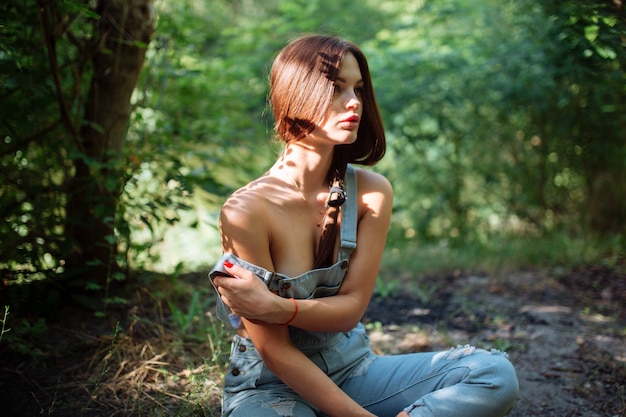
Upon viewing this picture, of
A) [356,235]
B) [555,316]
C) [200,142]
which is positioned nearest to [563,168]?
[555,316]

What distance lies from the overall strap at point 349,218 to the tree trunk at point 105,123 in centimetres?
135

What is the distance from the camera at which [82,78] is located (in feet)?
10.1

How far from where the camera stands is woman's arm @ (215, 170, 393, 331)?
1.68 metres

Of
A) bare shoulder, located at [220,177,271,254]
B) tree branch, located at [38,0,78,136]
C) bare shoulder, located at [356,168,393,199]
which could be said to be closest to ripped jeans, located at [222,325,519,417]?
bare shoulder, located at [220,177,271,254]

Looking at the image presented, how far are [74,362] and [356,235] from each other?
148cm

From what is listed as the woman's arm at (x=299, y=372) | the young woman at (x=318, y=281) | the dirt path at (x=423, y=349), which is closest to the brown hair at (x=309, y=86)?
the young woman at (x=318, y=281)

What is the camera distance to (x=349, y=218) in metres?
2.03

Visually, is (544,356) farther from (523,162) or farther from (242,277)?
(523,162)

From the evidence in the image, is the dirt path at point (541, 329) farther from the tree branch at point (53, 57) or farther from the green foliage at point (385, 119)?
the tree branch at point (53, 57)

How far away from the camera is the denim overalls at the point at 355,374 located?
1.74m

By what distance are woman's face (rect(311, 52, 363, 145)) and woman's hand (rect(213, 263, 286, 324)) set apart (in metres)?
0.58

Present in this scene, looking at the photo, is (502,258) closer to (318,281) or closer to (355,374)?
(355,374)

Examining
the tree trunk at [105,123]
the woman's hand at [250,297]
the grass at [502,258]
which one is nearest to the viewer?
the woman's hand at [250,297]

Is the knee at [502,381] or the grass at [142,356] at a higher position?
the knee at [502,381]
